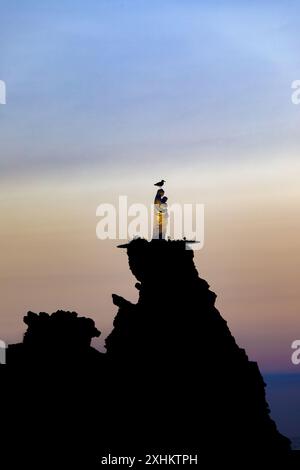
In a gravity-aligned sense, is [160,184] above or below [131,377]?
above

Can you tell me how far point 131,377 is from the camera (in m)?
121

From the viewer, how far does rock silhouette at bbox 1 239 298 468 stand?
120 m

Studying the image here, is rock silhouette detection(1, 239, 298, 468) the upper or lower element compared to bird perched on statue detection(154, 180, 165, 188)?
lower

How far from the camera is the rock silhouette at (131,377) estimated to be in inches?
4732

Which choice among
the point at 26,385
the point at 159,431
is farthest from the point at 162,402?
the point at 26,385

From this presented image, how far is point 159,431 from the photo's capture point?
121 metres

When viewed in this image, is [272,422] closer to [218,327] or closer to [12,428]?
[218,327]

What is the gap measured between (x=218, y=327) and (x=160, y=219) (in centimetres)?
1271

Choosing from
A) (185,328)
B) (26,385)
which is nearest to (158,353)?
(185,328)

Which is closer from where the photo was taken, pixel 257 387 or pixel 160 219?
pixel 160 219

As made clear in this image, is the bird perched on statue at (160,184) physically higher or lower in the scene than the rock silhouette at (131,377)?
higher

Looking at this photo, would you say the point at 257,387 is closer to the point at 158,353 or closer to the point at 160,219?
the point at 158,353

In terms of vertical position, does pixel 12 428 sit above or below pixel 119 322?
below
